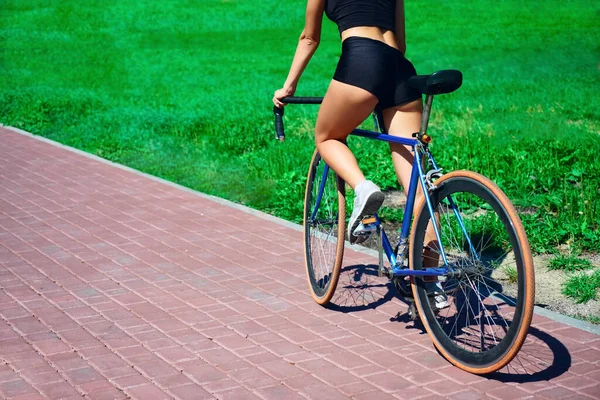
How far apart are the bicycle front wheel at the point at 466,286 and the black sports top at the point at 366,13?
106 centimetres

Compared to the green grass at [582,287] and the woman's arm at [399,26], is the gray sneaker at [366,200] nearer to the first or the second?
the woman's arm at [399,26]

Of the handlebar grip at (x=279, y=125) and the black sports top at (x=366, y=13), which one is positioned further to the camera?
the handlebar grip at (x=279, y=125)

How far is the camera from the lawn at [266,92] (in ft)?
29.3

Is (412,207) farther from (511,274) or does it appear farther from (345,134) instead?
(511,274)

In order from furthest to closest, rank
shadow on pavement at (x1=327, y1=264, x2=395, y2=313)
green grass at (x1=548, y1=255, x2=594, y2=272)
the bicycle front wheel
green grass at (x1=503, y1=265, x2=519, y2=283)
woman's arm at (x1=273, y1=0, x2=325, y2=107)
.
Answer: green grass at (x1=548, y1=255, x2=594, y2=272) < green grass at (x1=503, y1=265, x2=519, y2=283) < shadow on pavement at (x1=327, y1=264, x2=395, y2=313) < woman's arm at (x1=273, y1=0, x2=325, y2=107) < the bicycle front wheel

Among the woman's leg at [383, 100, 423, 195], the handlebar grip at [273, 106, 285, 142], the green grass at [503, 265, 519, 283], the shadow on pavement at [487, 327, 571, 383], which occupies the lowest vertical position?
the shadow on pavement at [487, 327, 571, 383]

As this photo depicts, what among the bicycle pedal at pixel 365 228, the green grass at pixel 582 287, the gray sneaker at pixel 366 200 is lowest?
the green grass at pixel 582 287

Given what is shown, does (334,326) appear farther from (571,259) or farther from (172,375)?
(571,259)

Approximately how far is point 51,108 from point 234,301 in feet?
31.2

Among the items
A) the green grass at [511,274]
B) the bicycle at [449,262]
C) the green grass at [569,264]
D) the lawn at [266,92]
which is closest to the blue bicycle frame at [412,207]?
the bicycle at [449,262]

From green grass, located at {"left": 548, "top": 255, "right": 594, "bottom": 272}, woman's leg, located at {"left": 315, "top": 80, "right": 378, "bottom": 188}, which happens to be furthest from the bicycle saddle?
green grass, located at {"left": 548, "top": 255, "right": 594, "bottom": 272}

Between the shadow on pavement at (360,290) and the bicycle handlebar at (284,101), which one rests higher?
the bicycle handlebar at (284,101)

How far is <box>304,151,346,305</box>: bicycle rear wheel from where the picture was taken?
5.73m

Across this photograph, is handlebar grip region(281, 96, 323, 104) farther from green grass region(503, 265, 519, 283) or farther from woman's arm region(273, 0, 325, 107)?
green grass region(503, 265, 519, 283)
